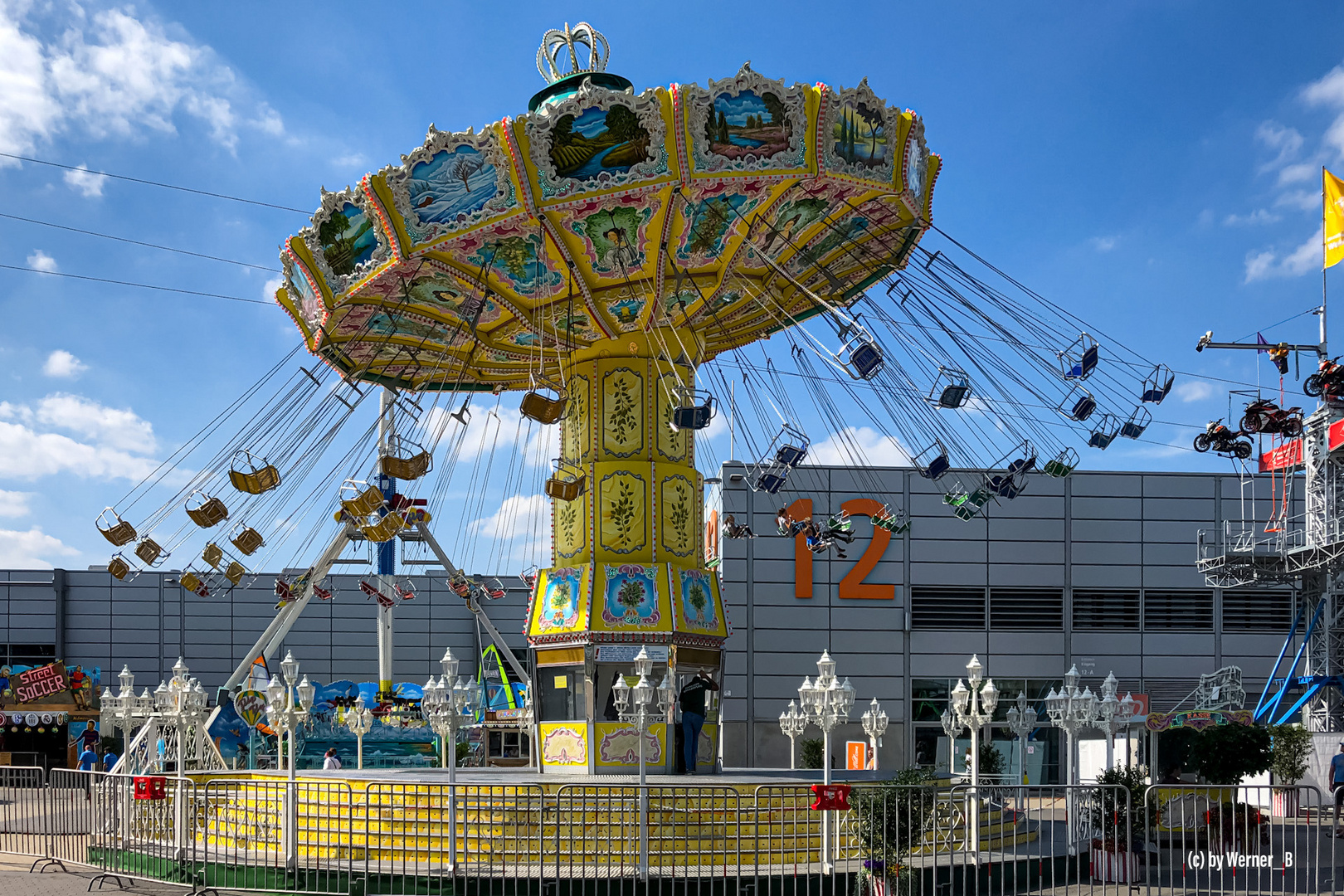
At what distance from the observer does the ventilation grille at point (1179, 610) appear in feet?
125

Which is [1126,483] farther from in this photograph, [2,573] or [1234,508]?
[2,573]

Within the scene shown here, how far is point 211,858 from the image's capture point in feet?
48.4

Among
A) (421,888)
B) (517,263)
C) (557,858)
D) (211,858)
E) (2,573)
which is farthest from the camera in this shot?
(2,573)

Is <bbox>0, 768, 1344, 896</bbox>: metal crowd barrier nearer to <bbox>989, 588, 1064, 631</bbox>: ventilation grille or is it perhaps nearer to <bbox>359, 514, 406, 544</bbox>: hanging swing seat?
<bbox>359, 514, 406, 544</bbox>: hanging swing seat

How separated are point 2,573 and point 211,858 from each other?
43726mm

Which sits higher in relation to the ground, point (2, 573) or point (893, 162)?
point (893, 162)

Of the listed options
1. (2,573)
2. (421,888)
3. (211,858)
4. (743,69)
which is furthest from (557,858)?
(2,573)

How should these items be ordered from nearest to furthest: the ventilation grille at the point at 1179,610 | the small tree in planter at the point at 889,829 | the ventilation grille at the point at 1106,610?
the small tree in planter at the point at 889,829 → the ventilation grille at the point at 1106,610 → the ventilation grille at the point at 1179,610

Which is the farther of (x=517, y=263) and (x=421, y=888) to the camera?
(x=517, y=263)

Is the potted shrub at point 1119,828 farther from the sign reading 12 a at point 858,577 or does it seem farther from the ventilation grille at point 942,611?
the ventilation grille at point 942,611

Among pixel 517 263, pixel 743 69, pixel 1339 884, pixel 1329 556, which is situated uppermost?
pixel 743 69

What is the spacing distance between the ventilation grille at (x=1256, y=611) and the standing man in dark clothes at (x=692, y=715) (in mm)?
23786

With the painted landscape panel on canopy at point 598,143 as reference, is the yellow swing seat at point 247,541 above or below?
below

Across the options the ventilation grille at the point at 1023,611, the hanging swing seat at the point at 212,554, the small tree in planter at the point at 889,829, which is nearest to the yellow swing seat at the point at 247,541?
the hanging swing seat at the point at 212,554
